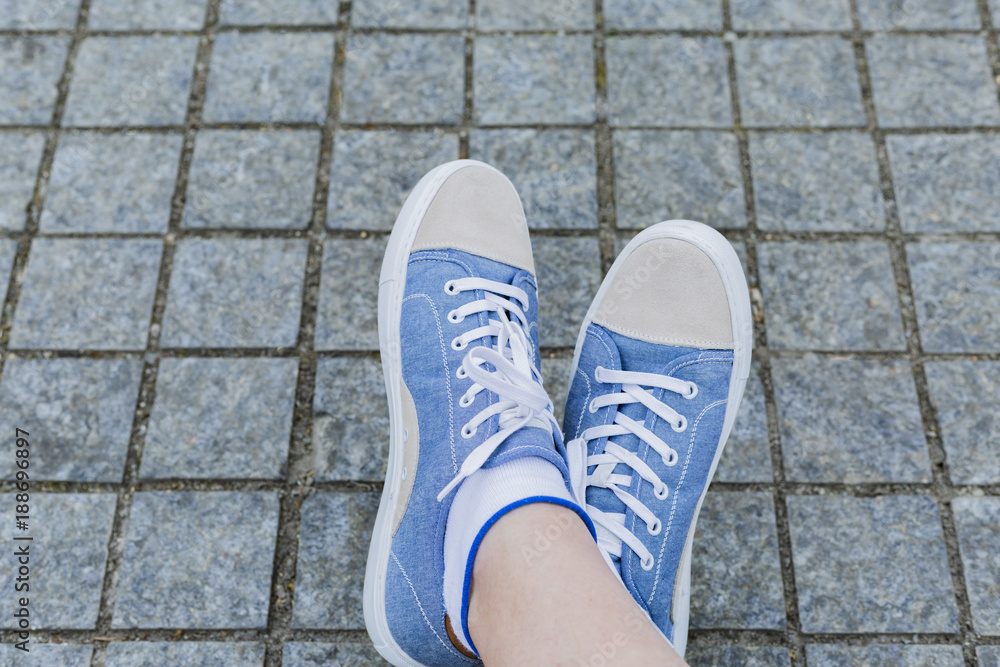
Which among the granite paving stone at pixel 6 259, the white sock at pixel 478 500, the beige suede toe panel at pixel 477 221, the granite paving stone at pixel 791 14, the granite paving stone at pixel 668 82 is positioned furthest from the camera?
the granite paving stone at pixel 791 14

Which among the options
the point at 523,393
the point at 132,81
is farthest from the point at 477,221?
the point at 132,81

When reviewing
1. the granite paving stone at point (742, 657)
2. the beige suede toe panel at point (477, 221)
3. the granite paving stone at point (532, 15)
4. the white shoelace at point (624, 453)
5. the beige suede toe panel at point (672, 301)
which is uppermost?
the granite paving stone at point (532, 15)

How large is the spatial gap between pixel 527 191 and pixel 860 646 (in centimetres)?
138

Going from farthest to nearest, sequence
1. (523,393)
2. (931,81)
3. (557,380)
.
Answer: (931,81) < (557,380) < (523,393)

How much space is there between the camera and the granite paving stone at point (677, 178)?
1.99 m

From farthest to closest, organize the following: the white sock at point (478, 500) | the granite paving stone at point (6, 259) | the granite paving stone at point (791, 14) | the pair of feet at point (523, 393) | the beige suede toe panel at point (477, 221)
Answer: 1. the granite paving stone at point (791, 14)
2. the granite paving stone at point (6, 259)
3. the beige suede toe panel at point (477, 221)
4. the pair of feet at point (523, 393)
5. the white sock at point (478, 500)

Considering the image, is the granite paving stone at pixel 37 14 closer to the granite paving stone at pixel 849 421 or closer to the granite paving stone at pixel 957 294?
the granite paving stone at pixel 849 421

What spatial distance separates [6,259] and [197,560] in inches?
39.1

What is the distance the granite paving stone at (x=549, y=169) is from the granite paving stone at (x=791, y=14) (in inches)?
24.8

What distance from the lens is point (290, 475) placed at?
70.1 inches

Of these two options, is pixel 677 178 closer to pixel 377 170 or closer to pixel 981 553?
pixel 377 170

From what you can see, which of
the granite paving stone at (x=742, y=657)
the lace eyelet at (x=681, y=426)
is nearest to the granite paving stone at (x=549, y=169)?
the lace eyelet at (x=681, y=426)

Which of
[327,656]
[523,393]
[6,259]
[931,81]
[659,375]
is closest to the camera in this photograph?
[523,393]

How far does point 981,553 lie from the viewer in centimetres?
173
